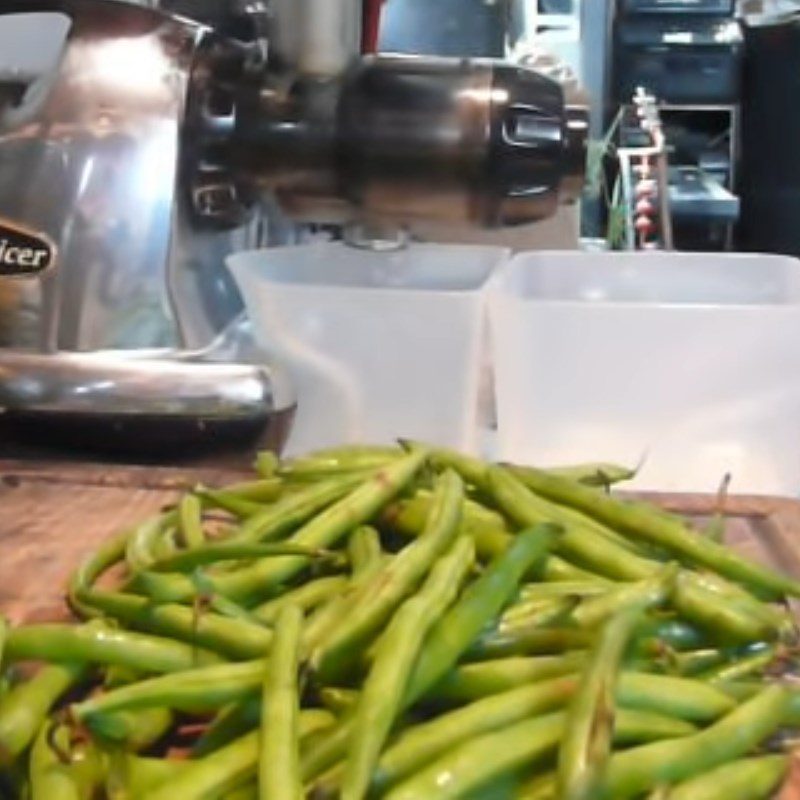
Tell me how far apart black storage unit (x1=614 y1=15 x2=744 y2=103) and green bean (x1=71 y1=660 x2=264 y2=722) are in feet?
13.5

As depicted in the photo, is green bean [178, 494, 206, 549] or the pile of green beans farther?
green bean [178, 494, 206, 549]

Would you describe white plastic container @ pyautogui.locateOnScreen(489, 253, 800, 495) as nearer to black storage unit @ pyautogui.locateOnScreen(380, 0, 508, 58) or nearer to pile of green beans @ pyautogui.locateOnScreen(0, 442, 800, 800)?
pile of green beans @ pyautogui.locateOnScreen(0, 442, 800, 800)

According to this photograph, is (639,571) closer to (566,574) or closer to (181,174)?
(566,574)

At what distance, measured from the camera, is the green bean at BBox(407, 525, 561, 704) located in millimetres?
659

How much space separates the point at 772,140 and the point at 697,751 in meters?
4.19

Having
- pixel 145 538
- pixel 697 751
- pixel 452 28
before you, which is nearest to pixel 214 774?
pixel 697 751

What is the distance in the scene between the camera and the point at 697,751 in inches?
25.6

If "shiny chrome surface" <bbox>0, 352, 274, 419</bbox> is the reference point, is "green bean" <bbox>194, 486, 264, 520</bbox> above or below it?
below

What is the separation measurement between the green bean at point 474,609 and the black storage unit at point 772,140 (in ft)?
11.8

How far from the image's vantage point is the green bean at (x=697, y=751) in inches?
24.6

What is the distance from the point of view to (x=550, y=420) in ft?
3.82

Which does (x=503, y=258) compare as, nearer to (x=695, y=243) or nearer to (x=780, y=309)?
(x=780, y=309)

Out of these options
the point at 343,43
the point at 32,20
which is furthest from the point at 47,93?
the point at 343,43

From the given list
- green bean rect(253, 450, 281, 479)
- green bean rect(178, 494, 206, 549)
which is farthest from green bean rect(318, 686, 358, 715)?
green bean rect(253, 450, 281, 479)
